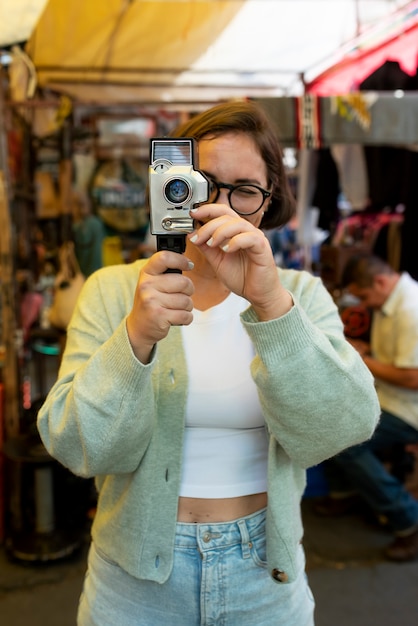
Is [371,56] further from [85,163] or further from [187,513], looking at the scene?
[187,513]

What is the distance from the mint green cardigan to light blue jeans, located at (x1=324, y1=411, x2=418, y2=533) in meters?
1.74

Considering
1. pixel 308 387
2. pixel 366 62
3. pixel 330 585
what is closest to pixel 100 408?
pixel 308 387

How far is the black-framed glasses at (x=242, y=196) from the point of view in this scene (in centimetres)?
98

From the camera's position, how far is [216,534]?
3.23 ft

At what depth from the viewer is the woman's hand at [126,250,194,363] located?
0.78 m

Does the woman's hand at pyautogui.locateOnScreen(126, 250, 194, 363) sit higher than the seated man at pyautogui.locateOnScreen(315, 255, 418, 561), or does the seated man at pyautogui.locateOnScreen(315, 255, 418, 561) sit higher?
the woman's hand at pyautogui.locateOnScreen(126, 250, 194, 363)

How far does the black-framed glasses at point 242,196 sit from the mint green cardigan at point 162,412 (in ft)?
0.50

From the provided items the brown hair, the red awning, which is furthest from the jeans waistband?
the red awning

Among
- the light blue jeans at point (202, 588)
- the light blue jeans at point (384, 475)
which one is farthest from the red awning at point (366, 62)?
the light blue jeans at point (202, 588)

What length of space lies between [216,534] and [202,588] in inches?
3.5

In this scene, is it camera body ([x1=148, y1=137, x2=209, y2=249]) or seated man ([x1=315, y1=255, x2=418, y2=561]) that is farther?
seated man ([x1=315, y1=255, x2=418, y2=561])

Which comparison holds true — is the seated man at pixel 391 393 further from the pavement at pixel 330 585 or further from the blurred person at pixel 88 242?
the blurred person at pixel 88 242

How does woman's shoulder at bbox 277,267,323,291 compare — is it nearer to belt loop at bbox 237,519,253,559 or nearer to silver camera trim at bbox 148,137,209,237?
silver camera trim at bbox 148,137,209,237

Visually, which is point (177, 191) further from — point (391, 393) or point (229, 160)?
point (391, 393)
